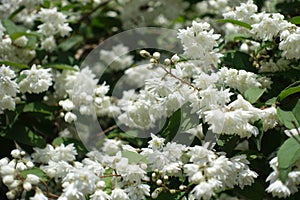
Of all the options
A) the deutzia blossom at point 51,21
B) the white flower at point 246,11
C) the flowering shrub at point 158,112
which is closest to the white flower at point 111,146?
the flowering shrub at point 158,112

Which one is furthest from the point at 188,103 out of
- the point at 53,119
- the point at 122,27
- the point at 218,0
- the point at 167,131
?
the point at 122,27

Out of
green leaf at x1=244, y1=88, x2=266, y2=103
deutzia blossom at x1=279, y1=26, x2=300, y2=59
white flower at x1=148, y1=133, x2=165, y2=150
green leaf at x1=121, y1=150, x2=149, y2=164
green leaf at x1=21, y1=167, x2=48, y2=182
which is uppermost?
deutzia blossom at x1=279, y1=26, x2=300, y2=59

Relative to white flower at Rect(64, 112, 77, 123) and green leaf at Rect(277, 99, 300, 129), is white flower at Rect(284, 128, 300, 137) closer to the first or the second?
green leaf at Rect(277, 99, 300, 129)

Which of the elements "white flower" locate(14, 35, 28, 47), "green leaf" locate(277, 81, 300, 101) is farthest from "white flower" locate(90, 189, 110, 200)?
"white flower" locate(14, 35, 28, 47)

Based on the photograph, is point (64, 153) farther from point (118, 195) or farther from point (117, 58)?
point (117, 58)

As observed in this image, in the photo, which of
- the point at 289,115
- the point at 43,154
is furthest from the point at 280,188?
the point at 43,154

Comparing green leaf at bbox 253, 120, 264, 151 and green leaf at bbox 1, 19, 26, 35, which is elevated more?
green leaf at bbox 1, 19, 26, 35
